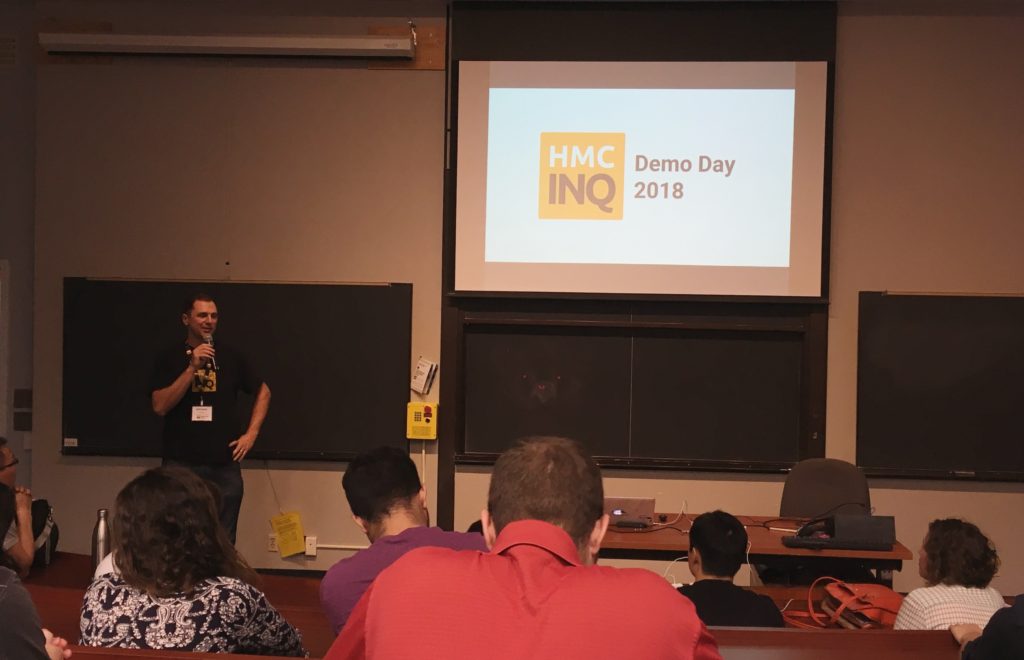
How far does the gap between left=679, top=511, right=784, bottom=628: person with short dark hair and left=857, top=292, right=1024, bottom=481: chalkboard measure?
2822mm

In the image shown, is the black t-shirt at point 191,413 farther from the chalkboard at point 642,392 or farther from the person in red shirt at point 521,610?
the person in red shirt at point 521,610

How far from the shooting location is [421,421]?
5.41 meters

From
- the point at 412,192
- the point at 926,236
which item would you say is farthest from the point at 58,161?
the point at 926,236

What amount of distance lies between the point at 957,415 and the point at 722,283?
4.93ft

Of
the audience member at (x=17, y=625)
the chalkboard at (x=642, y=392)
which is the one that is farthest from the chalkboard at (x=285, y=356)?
the audience member at (x=17, y=625)

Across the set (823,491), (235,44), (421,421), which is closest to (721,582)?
(823,491)

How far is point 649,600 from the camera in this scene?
3.74 ft

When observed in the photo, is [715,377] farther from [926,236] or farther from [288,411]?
[288,411]

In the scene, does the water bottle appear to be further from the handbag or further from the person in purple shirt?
the handbag

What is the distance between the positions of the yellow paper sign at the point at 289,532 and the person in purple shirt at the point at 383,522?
3.20 meters

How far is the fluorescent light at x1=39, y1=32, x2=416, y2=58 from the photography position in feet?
17.6

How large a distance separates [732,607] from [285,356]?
358 centimetres

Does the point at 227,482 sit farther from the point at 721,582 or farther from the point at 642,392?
the point at 721,582

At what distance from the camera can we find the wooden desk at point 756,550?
3.77 meters
